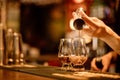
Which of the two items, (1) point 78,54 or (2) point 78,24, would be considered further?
(2) point 78,24

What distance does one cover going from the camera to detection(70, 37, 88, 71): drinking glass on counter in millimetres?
1481

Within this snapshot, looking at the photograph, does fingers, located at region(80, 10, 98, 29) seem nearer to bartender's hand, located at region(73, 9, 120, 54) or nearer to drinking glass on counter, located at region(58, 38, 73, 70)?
bartender's hand, located at region(73, 9, 120, 54)

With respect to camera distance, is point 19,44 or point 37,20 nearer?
point 19,44

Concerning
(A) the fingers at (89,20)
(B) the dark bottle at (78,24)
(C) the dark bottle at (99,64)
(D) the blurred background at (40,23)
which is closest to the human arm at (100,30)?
(A) the fingers at (89,20)

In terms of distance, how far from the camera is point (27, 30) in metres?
4.58

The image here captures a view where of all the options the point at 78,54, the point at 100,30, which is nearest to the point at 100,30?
the point at 100,30

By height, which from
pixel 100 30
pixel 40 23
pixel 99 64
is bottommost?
pixel 99 64

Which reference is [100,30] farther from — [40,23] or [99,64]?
[40,23]

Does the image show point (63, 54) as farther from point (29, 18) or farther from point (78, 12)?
point (29, 18)

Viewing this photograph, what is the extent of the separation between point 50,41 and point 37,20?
46cm

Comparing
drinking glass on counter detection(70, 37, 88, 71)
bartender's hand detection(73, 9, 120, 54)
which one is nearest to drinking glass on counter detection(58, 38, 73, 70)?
drinking glass on counter detection(70, 37, 88, 71)

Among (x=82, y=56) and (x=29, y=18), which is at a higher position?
(x=29, y=18)

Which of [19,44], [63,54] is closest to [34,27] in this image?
[19,44]

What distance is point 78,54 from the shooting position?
4.92ft
